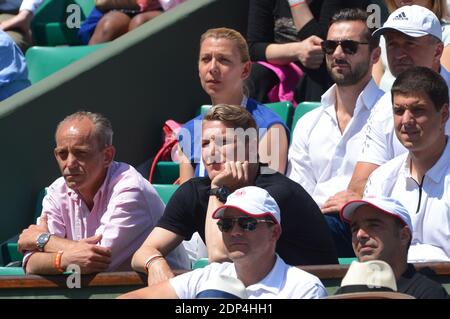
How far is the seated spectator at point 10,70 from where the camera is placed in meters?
7.93

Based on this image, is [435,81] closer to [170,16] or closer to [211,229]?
[211,229]

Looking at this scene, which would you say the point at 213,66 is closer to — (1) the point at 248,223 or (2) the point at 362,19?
(2) the point at 362,19

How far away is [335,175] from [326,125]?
10.7 inches

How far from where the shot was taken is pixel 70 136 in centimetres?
602

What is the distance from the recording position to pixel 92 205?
20.0 feet

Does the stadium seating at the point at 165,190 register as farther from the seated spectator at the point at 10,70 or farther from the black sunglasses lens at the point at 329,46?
the seated spectator at the point at 10,70

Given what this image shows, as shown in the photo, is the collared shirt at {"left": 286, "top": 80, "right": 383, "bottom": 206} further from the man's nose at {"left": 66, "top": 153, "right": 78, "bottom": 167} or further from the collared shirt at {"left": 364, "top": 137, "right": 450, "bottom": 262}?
the man's nose at {"left": 66, "top": 153, "right": 78, "bottom": 167}

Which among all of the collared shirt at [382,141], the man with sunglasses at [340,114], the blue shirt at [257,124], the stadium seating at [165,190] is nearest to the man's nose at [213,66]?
the blue shirt at [257,124]

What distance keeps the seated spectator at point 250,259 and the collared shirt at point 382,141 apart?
1142mm

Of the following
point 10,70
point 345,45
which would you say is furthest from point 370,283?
point 10,70

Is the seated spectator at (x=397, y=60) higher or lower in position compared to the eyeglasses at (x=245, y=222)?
higher

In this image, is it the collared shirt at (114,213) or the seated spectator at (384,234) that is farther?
the collared shirt at (114,213)

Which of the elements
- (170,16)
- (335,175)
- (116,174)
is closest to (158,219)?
(116,174)

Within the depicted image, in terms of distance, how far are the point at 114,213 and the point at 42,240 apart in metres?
0.33
